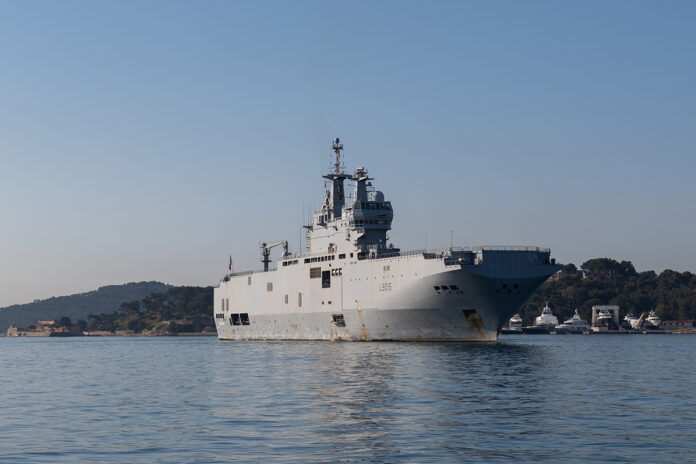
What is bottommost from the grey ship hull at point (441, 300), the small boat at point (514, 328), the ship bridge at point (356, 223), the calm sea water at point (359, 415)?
the calm sea water at point (359, 415)

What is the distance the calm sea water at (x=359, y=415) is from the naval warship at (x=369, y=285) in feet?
55.2

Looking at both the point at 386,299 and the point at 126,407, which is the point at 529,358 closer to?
the point at 386,299

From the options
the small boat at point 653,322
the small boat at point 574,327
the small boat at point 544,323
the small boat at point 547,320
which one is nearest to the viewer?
the small boat at point 574,327

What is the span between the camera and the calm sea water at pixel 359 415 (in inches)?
768

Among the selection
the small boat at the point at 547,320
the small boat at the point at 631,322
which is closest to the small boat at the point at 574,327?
the small boat at the point at 547,320

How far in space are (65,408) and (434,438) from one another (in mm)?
14853

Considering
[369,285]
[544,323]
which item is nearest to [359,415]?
[369,285]

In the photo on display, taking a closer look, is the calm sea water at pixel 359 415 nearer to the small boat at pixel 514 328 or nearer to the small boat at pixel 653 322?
the small boat at pixel 514 328

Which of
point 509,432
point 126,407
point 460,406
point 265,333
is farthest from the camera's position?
point 265,333

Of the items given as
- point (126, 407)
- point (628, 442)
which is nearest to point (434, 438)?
point (628, 442)

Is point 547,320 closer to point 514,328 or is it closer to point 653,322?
point 514,328

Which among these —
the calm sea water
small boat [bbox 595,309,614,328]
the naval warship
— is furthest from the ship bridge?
small boat [bbox 595,309,614,328]

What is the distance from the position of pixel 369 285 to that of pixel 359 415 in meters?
45.0

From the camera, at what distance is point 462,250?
62094mm
